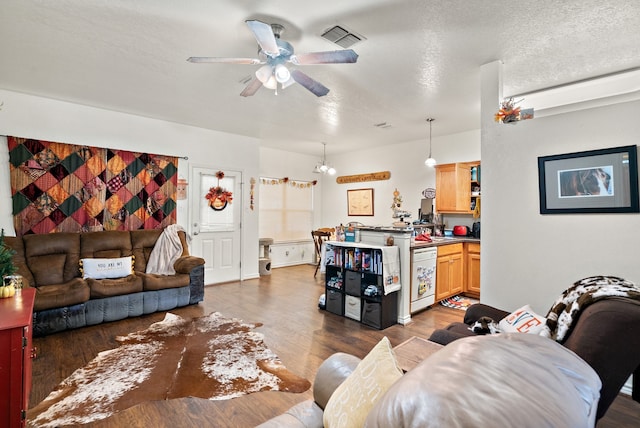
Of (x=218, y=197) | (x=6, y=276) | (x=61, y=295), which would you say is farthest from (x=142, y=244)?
(x=6, y=276)

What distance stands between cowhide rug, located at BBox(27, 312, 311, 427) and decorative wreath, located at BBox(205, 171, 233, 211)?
264cm

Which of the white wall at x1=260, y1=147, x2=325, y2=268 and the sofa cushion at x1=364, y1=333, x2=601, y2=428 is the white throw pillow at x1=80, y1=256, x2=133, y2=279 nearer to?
the white wall at x1=260, y1=147, x2=325, y2=268

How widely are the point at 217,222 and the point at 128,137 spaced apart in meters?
1.94

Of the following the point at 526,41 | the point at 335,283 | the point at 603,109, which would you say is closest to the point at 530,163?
the point at 603,109

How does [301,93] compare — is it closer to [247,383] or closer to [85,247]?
[247,383]

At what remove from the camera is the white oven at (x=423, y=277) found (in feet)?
12.7

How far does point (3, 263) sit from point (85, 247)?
1.88 metres

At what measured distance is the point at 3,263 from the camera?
2.31 meters

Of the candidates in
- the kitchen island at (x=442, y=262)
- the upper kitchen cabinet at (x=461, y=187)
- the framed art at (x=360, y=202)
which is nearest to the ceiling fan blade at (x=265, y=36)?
the kitchen island at (x=442, y=262)

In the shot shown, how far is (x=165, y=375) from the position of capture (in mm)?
2504

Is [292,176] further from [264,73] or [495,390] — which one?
[495,390]

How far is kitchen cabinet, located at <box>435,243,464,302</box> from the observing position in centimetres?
436

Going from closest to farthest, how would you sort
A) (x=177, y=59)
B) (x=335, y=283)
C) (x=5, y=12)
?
(x=5, y=12) → (x=177, y=59) → (x=335, y=283)

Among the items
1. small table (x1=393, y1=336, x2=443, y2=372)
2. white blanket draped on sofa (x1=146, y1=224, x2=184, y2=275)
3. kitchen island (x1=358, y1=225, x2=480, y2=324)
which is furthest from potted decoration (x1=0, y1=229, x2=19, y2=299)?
kitchen island (x1=358, y1=225, x2=480, y2=324)
